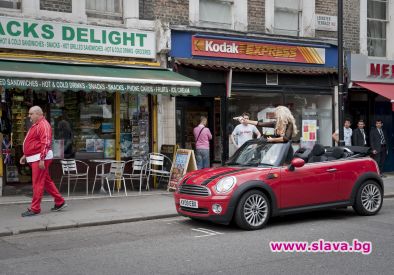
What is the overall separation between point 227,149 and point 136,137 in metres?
2.72

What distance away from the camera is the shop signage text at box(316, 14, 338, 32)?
16578 mm

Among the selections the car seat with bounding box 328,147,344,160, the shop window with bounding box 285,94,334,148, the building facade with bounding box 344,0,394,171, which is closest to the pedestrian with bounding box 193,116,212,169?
the shop window with bounding box 285,94,334,148

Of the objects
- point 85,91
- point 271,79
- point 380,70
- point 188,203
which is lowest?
point 188,203

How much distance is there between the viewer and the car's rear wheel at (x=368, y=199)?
9.54 meters

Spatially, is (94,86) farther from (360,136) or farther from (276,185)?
(360,136)

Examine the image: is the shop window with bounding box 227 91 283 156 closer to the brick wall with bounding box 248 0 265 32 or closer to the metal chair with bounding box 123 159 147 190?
the brick wall with bounding box 248 0 265 32

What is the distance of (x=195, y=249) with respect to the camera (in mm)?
7176

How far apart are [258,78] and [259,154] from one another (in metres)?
6.46

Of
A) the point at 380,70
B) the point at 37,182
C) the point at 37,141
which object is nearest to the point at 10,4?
the point at 37,141

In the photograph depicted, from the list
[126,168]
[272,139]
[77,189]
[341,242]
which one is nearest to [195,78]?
[126,168]

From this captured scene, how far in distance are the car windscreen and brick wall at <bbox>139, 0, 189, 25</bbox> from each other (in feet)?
17.9

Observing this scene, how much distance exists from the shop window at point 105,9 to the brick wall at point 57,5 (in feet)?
2.03

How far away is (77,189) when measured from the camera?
13.0 metres

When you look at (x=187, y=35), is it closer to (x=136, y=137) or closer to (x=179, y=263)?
(x=136, y=137)
